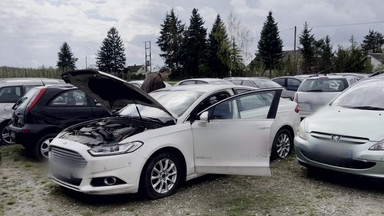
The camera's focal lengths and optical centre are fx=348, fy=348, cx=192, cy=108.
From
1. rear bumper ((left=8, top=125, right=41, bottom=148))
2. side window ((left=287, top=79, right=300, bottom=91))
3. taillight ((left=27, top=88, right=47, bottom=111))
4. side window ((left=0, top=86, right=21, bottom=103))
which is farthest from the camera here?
side window ((left=287, top=79, right=300, bottom=91))

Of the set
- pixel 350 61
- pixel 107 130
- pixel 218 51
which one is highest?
pixel 218 51

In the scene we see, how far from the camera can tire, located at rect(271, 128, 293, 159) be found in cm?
656

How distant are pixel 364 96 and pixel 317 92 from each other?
178 inches

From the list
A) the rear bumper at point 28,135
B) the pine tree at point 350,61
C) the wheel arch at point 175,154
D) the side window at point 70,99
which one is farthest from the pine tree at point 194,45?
the wheel arch at point 175,154

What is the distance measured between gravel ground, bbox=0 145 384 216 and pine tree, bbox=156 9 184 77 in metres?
56.6

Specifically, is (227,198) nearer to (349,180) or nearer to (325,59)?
(349,180)

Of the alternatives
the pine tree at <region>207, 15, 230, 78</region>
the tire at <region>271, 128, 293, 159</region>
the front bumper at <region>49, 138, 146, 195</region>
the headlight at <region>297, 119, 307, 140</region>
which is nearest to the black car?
the front bumper at <region>49, 138, 146, 195</region>

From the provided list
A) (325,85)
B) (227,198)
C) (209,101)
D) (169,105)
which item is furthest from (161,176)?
(325,85)

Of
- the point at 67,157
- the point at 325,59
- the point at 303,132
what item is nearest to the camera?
the point at 67,157

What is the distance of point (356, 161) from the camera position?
4641 millimetres

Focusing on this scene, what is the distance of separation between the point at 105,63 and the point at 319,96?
64492mm

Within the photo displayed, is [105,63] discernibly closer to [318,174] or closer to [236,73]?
[236,73]

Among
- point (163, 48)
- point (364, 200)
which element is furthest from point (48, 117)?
point (163, 48)

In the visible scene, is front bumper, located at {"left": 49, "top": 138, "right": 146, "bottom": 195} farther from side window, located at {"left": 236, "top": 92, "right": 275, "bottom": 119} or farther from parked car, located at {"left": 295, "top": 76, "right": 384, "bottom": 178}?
parked car, located at {"left": 295, "top": 76, "right": 384, "bottom": 178}
